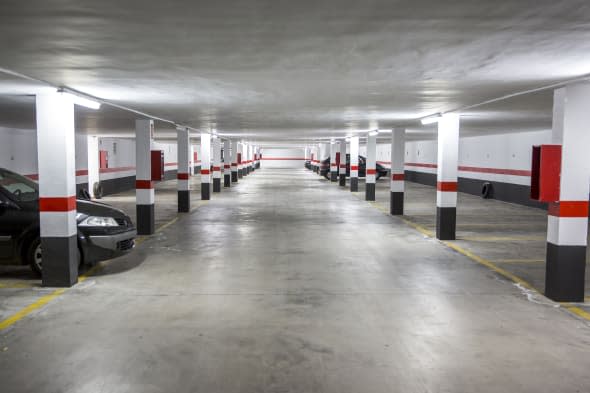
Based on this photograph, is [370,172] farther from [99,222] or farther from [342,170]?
[99,222]

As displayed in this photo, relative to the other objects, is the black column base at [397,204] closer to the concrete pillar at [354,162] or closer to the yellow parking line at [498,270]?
the yellow parking line at [498,270]

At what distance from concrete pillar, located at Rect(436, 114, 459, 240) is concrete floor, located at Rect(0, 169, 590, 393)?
1.62 m

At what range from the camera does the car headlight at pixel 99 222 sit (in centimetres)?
725

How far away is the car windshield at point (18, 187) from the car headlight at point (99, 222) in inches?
39.2

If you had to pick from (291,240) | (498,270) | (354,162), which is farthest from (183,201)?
(354,162)

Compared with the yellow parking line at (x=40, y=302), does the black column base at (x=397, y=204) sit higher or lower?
higher

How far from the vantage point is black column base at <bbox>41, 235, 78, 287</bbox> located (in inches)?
262

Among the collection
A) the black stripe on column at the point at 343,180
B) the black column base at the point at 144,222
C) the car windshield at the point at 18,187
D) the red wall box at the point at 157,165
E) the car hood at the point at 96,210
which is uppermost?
the red wall box at the point at 157,165

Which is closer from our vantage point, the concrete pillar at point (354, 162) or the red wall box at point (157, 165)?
the red wall box at point (157, 165)

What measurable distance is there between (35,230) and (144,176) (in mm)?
4127

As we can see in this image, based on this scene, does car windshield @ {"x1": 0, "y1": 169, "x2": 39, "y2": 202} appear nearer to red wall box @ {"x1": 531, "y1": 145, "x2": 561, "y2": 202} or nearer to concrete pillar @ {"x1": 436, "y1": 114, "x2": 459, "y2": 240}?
red wall box @ {"x1": 531, "y1": 145, "x2": 561, "y2": 202}

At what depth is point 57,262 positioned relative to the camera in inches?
263

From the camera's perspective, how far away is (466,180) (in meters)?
22.5

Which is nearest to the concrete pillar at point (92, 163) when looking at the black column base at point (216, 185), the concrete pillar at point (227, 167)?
the black column base at point (216, 185)
